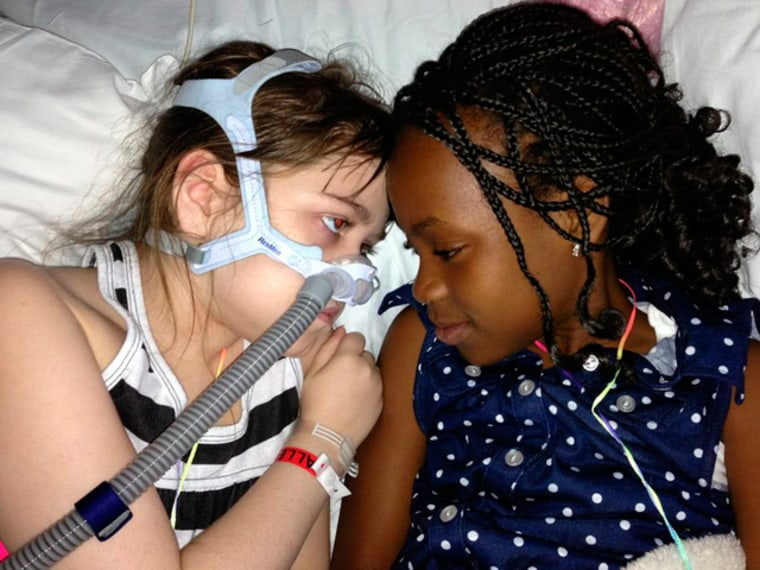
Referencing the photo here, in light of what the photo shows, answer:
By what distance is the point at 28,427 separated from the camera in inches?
44.7

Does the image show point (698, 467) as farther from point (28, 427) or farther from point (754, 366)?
point (28, 427)

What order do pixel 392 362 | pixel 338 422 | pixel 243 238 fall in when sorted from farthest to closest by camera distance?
1. pixel 392 362
2. pixel 338 422
3. pixel 243 238

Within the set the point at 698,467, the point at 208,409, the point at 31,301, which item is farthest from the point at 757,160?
the point at 31,301

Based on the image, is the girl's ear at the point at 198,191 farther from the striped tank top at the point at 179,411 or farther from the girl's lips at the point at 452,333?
the girl's lips at the point at 452,333

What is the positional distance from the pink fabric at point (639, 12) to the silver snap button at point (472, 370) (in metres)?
0.71

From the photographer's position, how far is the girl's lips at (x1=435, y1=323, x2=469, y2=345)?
4.78 ft

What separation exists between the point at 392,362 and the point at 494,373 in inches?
8.1

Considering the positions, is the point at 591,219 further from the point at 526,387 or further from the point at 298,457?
the point at 298,457

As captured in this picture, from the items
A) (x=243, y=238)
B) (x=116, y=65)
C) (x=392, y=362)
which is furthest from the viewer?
(x=116, y=65)

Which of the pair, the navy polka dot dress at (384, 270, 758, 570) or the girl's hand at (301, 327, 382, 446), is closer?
the navy polka dot dress at (384, 270, 758, 570)

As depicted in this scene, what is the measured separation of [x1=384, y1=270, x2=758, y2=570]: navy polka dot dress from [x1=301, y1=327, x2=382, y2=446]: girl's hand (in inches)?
6.7

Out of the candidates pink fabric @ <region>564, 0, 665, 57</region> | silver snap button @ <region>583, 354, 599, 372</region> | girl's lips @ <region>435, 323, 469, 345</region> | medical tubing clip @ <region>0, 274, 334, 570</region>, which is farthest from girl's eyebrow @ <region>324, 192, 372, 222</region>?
pink fabric @ <region>564, 0, 665, 57</region>

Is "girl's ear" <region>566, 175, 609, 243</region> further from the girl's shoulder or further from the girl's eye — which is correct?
the girl's shoulder

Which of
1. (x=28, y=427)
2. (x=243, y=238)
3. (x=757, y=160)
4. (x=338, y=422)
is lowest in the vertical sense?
(x=338, y=422)
